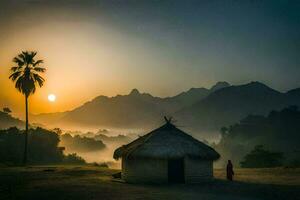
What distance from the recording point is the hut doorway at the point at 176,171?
27891mm

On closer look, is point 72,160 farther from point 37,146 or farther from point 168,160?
point 168,160

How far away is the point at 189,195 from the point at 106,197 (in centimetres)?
452

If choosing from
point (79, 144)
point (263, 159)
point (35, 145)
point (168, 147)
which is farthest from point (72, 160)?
point (79, 144)

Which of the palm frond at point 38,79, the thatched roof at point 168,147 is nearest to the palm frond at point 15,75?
the palm frond at point 38,79

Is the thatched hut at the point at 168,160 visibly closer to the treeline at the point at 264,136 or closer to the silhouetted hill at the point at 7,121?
the treeline at the point at 264,136

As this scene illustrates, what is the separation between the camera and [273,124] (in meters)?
104

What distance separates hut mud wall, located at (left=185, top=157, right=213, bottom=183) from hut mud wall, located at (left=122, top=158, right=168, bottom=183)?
1.65 metres

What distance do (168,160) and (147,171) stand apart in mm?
1981

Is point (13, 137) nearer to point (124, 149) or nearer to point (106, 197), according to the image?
point (124, 149)

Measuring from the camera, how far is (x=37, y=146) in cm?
6738

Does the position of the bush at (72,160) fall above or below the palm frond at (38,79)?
below

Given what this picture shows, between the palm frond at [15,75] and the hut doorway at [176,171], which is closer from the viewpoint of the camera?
the hut doorway at [176,171]

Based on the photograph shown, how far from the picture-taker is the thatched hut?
27234 millimetres

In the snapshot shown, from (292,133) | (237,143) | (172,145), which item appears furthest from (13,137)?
(292,133)
